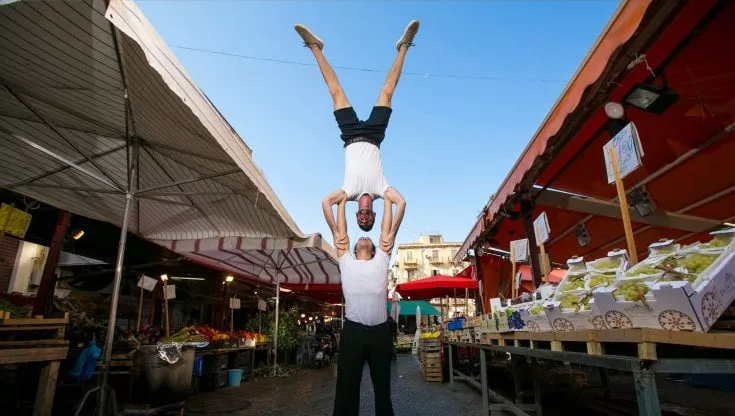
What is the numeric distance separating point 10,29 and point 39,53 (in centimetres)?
26

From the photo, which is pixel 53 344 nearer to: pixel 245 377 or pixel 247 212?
pixel 247 212

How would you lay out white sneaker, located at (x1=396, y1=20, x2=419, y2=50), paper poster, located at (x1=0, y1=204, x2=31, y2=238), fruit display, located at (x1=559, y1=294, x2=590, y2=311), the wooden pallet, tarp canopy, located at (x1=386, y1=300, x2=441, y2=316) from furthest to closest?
Result: 1. tarp canopy, located at (x1=386, y1=300, x2=441, y2=316)
2. paper poster, located at (x1=0, y1=204, x2=31, y2=238)
3. white sneaker, located at (x1=396, y1=20, x2=419, y2=50)
4. fruit display, located at (x1=559, y1=294, x2=590, y2=311)
5. the wooden pallet

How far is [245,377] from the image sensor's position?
357 inches

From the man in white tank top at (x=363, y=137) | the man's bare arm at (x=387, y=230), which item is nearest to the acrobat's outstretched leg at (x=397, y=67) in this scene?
the man in white tank top at (x=363, y=137)

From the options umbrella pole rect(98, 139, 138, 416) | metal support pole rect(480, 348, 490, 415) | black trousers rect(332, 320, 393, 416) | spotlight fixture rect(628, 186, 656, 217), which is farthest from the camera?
spotlight fixture rect(628, 186, 656, 217)

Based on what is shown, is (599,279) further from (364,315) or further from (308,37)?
(308,37)

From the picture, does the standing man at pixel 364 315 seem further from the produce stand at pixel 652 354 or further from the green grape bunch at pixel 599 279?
the green grape bunch at pixel 599 279

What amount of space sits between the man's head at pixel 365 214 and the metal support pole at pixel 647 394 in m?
1.84

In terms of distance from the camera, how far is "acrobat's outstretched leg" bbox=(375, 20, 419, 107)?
3361 mm

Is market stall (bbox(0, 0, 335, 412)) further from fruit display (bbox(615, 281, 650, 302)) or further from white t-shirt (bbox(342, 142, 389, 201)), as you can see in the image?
fruit display (bbox(615, 281, 650, 302))

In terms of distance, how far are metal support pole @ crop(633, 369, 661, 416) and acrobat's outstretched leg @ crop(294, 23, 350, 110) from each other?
9.18ft

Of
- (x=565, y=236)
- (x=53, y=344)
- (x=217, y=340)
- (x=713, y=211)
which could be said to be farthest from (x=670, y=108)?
(x=217, y=340)

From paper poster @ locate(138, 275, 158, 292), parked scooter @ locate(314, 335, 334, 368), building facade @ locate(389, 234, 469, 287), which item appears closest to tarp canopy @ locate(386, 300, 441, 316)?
parked scooter @ locate(314, 335, 334, 368)

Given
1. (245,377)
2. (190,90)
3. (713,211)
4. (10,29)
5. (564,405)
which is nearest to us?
(10,29)
